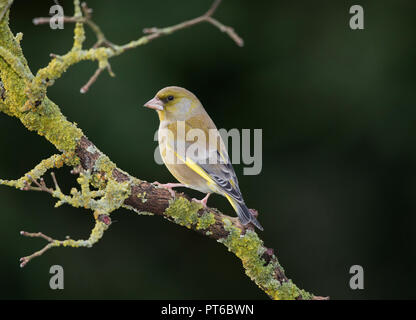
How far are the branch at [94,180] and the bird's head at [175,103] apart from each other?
0.73 m

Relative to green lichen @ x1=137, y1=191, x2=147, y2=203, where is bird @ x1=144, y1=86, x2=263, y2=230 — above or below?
above

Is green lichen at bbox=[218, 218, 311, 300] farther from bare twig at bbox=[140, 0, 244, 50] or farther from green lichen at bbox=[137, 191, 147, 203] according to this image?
bare twig at bbox=[140, 0, 244, 50]

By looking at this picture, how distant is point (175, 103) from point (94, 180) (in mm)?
900

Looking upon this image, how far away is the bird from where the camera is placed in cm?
401

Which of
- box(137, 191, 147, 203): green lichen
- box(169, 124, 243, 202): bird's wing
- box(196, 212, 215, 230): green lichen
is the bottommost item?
box(196, 212, 215, 230): green lichen

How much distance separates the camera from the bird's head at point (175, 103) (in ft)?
13.8

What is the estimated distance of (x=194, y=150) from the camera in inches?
161

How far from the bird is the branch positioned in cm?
17

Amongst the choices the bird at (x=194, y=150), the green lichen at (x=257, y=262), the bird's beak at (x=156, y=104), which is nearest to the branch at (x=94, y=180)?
the green lichen at (x=257, y=262)

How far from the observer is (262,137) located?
652cm

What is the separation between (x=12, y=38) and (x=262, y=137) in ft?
11.6

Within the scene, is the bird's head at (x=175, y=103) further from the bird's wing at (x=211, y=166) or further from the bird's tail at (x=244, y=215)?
the bird's tail at (x=244, y=215)

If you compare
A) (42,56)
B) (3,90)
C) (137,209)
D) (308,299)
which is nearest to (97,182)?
(137,209)

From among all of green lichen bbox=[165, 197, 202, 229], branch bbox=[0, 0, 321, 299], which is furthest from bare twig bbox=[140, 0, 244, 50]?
green lichen bbox=[165, 197, 202, 229]
